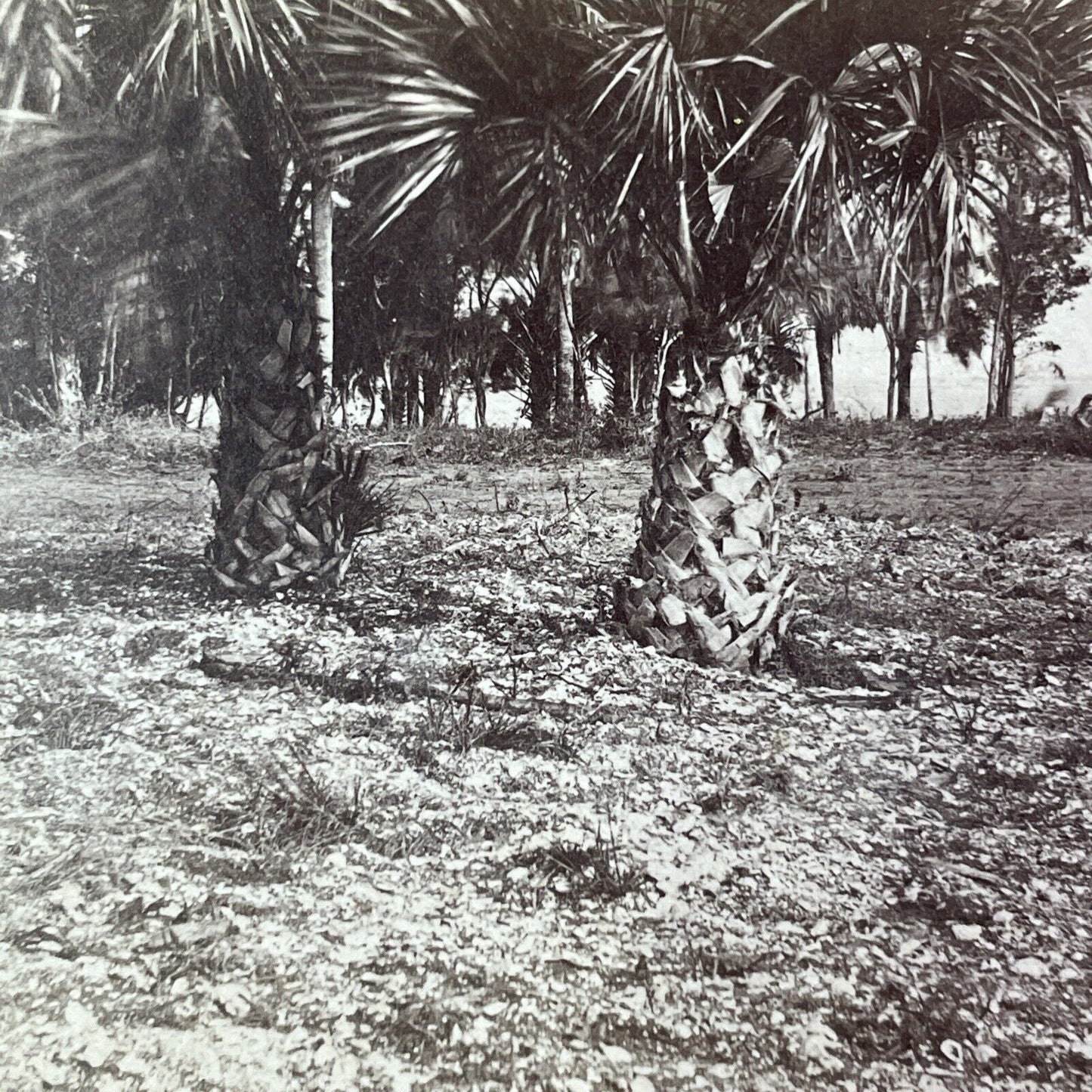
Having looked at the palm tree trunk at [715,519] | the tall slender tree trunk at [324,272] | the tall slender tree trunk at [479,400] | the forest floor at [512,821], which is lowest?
the forest floor at [512,821]

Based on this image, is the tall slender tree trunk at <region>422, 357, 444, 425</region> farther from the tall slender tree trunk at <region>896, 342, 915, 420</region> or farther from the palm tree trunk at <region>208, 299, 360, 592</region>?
the tall slender tree trunk at <region>896, 342, 915, 420</region>

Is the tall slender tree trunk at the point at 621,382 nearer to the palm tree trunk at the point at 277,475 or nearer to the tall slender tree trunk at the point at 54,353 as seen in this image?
the palm tree trunk at the point at 277,475

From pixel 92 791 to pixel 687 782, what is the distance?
4.00 ft

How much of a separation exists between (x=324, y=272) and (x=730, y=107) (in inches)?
47.4

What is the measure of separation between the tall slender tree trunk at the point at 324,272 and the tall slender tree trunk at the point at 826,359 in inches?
57.3

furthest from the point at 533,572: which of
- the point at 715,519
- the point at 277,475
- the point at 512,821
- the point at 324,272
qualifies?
the point at 512,821

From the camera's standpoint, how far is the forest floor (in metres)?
1.27

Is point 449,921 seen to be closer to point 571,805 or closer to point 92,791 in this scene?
point 571,805

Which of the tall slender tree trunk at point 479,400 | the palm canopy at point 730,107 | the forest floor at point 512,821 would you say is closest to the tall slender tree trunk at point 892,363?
the palm canopy at point 730,107

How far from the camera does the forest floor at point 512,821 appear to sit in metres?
1.27

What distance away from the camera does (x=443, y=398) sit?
3.21 m

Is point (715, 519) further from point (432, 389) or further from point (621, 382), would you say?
point (432, 389)

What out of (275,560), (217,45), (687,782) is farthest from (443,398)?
(687,782)

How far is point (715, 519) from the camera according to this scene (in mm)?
2457
